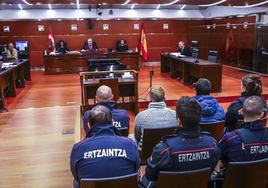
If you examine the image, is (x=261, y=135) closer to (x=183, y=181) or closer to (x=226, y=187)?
(x=226, y=187)

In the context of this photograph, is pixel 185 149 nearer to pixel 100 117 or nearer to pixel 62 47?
pixel 100 117

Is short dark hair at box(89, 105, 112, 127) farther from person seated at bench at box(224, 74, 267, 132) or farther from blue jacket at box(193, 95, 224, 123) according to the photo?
person seated at bench at box(224, 74, 267, 132)

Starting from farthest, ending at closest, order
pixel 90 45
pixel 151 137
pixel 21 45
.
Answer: pixel 90 45, pixel 21 45, pixel 151 137

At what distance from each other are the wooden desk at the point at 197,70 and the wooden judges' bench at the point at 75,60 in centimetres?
230

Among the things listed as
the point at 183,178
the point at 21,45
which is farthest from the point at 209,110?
the point at 21,45

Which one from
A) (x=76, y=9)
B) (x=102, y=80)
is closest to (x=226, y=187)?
(x=102, y=80)

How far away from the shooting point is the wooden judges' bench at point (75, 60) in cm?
1230

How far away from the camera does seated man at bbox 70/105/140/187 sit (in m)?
1.84

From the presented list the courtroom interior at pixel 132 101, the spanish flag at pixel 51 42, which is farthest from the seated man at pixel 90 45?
the spanish flag at pixel 51 42

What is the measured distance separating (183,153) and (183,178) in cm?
16

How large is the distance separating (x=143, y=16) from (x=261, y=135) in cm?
1307

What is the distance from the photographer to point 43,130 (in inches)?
207

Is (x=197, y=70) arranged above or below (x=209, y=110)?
below

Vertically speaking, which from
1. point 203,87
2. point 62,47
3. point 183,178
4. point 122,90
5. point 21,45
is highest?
point 21,45
